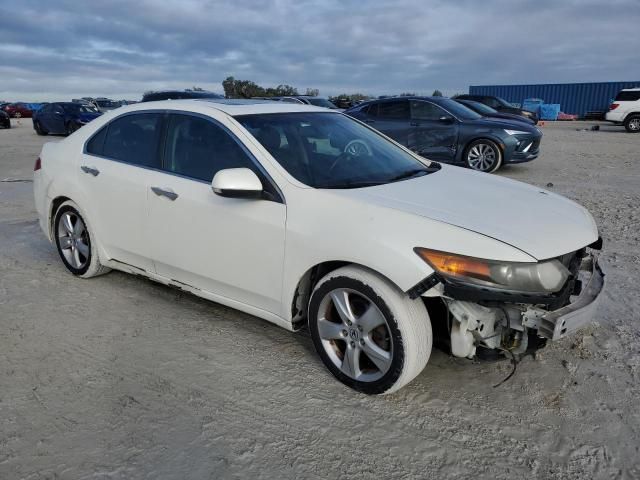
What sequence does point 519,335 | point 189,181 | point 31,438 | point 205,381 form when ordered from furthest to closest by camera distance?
point 189,181 < point 205,381 < point 519,335 < point 31,438

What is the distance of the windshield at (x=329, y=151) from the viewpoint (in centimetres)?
331

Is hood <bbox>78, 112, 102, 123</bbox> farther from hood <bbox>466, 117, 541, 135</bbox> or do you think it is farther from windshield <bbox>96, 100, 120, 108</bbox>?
hood <bbox>466, 117, 541, 135</bbox>

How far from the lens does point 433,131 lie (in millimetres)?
10906

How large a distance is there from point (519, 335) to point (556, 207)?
3.21 feet

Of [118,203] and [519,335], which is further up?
[118,203]

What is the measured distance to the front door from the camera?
318 cm

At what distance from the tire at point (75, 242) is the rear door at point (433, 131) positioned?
7.63 m

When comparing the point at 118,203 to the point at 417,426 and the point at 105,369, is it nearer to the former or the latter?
the point at 105,369

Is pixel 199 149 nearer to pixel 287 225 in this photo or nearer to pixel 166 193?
pixel 166 193

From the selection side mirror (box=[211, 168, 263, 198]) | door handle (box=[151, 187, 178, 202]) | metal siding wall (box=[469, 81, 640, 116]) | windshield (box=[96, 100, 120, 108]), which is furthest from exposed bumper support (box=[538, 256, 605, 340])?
metal siding wall (box=[469, 81, 640, 116])

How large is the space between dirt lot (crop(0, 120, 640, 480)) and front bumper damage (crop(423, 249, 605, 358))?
0.38m

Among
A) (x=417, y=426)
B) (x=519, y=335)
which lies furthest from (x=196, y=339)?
(x=519, y=335)

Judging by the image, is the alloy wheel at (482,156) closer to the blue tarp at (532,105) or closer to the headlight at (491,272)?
the headlight at (491,272)

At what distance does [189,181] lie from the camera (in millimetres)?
3576
